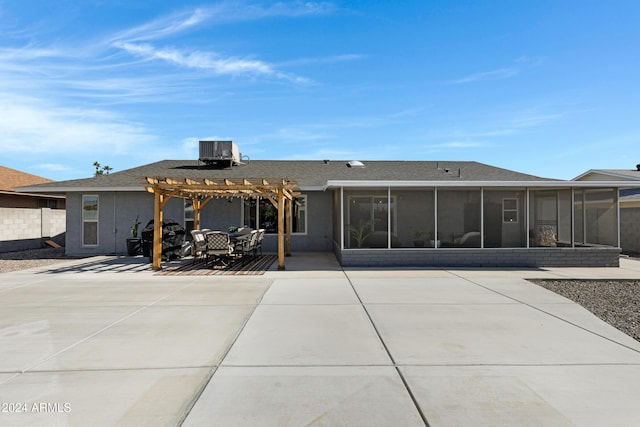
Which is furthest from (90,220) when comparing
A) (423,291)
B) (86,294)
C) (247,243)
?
(423,291)

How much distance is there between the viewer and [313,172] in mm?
16781

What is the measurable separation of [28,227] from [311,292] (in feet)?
54.6

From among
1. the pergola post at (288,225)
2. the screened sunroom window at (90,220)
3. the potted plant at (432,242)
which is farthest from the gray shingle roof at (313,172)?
the potted plant at (432,242)

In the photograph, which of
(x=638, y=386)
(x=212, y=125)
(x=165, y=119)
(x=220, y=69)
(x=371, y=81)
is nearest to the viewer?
(x=638, y=386)

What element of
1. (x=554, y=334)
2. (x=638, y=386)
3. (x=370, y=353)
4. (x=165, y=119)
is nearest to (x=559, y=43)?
(x=554, y=334)

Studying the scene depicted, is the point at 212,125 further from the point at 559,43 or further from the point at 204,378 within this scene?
the point at 204,378

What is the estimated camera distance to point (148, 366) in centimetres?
384

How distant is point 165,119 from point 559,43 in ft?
51.4

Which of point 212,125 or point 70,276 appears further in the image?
point 212,125

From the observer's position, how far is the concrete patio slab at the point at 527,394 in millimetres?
2839

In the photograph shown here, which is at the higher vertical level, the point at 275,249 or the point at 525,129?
the point at 525,129

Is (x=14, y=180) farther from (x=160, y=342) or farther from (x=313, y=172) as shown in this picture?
(x=160, y=342)

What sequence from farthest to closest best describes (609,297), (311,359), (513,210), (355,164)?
(355,164)
(513,210)
(609,297)
(311,359)

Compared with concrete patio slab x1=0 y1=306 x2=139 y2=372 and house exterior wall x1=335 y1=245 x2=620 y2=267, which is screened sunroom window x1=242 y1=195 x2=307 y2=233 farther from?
concrete patio slab x1=0 y1=306 x2=139 y2=372
